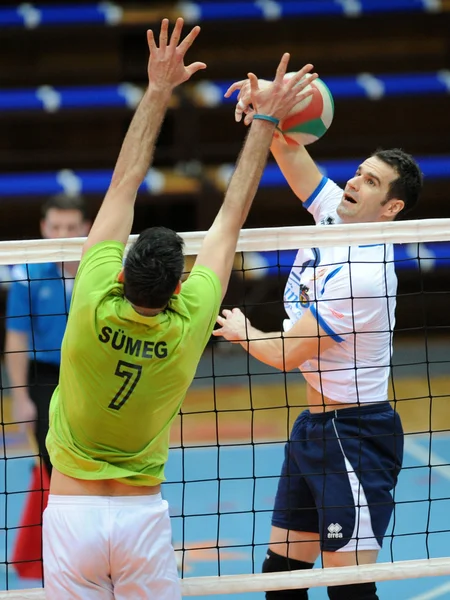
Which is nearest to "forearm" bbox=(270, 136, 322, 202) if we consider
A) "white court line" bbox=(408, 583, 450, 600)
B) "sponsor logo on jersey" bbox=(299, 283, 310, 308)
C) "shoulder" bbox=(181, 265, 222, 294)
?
"sponsor logo on jersey" bbox=(299, 283, 310, 308)

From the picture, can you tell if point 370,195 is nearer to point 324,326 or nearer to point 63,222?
point 324,326

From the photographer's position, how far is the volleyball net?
3.51m

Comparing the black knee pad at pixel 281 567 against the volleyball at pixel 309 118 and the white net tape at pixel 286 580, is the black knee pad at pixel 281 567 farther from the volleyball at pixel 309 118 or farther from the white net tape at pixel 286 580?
the volleyball at pixel 309 118

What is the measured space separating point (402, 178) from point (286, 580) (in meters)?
1.61

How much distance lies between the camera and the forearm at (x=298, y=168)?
3.91 metres

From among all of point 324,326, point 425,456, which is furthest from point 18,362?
point 425,456

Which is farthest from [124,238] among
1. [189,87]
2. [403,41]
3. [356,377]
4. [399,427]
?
[403,41]

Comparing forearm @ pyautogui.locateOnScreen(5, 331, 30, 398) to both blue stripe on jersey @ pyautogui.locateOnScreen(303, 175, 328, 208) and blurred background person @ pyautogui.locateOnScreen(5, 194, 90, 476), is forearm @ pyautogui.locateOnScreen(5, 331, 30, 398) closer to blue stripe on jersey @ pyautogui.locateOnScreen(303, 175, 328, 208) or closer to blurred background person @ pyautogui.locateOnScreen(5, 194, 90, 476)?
blurred background person @ pyautogui.locateOnScreen(5, 194, 90, 476)

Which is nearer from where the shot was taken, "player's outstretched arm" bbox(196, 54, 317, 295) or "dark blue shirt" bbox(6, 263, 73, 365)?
"player's outstretched arm" bbox(196, 54, 317, 295)

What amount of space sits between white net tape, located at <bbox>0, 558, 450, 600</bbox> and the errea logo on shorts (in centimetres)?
12

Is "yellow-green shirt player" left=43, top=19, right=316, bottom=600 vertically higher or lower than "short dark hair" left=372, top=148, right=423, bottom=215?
lower

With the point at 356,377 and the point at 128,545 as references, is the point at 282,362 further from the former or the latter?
the point at 128,545

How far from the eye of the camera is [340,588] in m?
3.50

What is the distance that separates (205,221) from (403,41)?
409 centimetres
